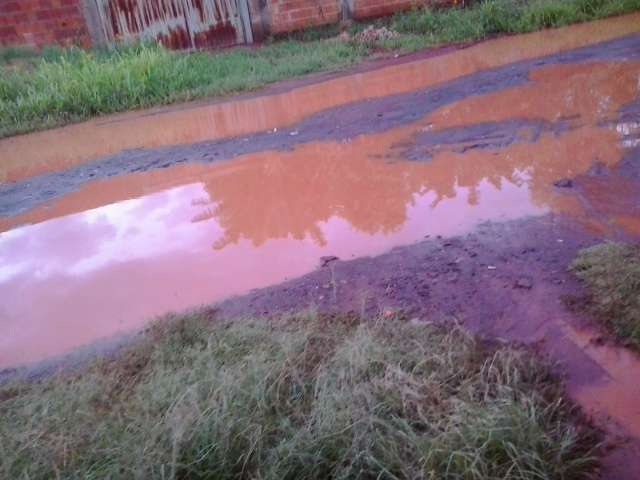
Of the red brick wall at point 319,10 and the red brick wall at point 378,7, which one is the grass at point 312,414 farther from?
the red brick wall at point 378,7

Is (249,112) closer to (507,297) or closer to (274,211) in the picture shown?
(274,211)

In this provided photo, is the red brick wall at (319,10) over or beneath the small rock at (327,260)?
over

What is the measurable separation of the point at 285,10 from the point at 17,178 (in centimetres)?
768

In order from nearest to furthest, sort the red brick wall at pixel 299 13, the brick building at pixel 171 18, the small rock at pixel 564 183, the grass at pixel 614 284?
the grass at pixel 614 284 < the small rock at pixel 564 183 < the brick building at pixel 171 18 < the red brick wall at pixel 299 13

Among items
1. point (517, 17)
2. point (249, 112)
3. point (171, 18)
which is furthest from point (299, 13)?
point (249, 112)

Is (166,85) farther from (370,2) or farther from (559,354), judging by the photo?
(559,354)

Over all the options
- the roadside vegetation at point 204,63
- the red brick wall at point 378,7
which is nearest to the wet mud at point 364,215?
the roadside vegetation at point 204,63

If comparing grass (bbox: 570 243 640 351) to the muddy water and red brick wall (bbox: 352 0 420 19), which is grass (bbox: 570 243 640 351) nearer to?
the muddy water

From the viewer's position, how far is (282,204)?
4691 mm

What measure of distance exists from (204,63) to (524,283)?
8250mm

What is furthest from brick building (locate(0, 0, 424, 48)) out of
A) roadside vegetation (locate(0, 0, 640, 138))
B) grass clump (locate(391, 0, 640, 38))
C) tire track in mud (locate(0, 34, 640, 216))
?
tire track in mud (locate(0, 34, 640, 216))

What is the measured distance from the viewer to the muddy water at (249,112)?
22.1 ft

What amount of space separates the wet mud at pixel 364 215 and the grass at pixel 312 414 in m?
0.28

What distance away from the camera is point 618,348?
2613mm
